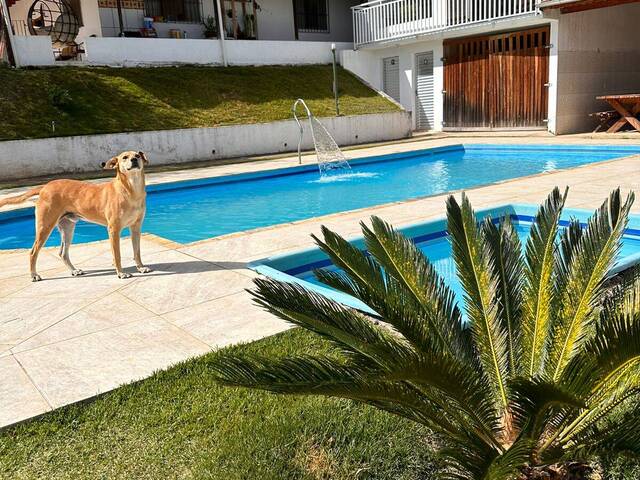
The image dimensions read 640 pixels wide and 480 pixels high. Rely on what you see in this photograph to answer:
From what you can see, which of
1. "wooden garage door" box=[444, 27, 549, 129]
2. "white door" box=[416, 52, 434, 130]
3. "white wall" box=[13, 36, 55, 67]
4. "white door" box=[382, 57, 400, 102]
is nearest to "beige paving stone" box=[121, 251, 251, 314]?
"white wall" box=[13, 36, 55, 67]

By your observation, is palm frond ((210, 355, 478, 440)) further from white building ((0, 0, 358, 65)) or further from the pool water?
white building ((0, 0, 358, 65))

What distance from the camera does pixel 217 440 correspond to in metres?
2.59

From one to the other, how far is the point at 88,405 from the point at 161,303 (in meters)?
1.58

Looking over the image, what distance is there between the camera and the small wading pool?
5.06m

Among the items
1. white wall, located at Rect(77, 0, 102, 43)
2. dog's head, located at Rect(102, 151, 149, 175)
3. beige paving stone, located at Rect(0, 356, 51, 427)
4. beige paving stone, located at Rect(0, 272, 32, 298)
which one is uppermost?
white wall, located at Rect(77, 0, 102, 43)

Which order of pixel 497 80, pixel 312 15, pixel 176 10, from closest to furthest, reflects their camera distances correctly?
pixel 497 80 → pixel 176 10 → pixel 312 15

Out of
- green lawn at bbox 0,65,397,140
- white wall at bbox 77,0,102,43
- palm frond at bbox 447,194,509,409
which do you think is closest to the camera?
palm frond at bbox 447,194,509,409

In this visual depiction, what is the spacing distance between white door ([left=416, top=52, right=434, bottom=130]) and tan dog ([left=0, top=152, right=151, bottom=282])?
57.7ft

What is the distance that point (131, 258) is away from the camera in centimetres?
609

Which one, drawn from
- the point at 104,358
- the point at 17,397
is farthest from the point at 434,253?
the point at 17,397

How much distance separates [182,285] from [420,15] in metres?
17.9

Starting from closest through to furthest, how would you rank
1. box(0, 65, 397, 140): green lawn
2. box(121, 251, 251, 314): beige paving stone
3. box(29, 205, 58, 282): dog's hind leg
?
box(121, 251, 251, 314): beige paving stone
box(29, 205, 58, 282): dog's hind leg
box(0, 65, 397, 140): green lawn

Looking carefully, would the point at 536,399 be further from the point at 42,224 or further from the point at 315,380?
the point at 42,224

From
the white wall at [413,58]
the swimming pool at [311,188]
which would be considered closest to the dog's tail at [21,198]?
the swimming pool at [311,188]
